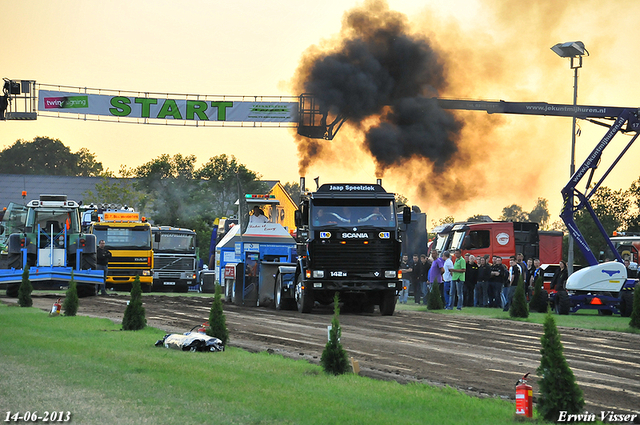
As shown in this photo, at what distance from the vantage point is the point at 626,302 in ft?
82.0

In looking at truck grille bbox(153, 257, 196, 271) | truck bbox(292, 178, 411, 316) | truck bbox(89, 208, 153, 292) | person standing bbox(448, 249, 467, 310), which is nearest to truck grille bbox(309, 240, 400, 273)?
truck bbox(292, 178, 411, 316)

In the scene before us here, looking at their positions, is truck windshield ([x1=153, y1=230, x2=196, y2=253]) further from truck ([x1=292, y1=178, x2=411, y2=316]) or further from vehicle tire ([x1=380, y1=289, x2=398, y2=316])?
vehicle tire ([x1=380, y1=289, x2=398, y2=316])

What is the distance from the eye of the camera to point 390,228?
2253 cm

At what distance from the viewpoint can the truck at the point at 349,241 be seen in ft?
73.1

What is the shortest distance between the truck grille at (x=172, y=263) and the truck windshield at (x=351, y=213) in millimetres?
19544

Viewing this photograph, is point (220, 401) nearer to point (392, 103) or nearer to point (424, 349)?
point (424, 349)

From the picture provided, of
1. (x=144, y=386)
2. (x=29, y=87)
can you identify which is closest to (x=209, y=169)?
(x=29, y=87)

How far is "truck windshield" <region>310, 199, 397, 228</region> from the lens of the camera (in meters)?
22.5

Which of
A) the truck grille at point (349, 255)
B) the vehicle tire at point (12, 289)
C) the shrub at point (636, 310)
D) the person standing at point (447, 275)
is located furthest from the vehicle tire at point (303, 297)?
the vehicle tire at point (12, 289)

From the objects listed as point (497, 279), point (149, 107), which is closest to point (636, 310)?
point (497, 279)

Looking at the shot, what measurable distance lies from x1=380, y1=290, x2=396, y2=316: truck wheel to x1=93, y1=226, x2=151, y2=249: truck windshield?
16356 millimetres

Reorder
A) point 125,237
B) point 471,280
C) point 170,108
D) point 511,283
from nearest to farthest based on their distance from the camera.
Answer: point 511,283, point 471,280, point 170,108, point 125,237

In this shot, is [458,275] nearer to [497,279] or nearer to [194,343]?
[497,279]

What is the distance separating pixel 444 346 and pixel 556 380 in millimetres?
7662
